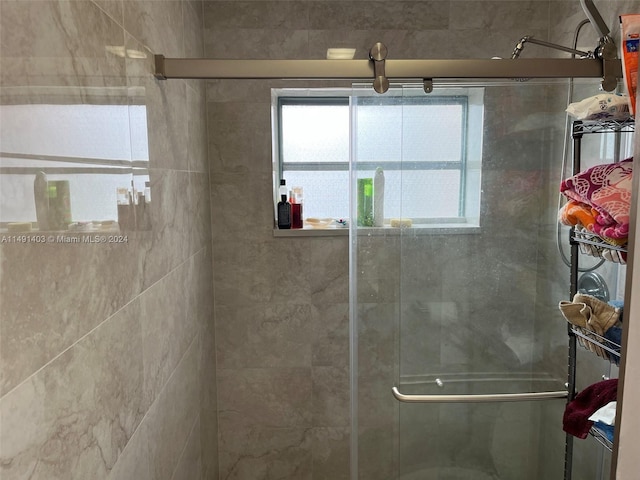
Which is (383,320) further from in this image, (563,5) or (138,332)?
(563,5)

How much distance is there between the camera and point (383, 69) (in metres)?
1.24

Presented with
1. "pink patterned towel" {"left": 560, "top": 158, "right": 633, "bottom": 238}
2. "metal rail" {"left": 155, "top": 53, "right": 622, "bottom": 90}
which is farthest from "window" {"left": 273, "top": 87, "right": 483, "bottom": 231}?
"pink patterned towel" {"left": 560, "top": 158, "right": 633, "bottom": 238}

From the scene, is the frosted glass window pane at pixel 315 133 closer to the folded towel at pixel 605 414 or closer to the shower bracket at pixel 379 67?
the shower bracket at pixel 379 67

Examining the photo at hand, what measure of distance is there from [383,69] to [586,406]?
108 cm

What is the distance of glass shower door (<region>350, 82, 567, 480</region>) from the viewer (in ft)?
5.06

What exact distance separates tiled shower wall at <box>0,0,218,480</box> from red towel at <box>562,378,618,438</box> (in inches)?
45.6

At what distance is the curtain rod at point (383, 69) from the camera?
1.24m

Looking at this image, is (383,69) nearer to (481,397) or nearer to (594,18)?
(594,18)

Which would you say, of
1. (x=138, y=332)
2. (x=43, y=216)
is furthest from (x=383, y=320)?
(x=43, y=216)

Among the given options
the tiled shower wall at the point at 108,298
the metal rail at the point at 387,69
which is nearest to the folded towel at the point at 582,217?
the metal rail at the point at 387,69

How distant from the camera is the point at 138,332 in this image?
1160mm

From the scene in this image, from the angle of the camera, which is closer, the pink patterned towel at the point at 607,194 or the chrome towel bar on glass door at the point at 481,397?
the pink patterned towel at the point at 607,194

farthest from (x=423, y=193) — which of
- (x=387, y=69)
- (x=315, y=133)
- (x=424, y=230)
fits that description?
(x=315, y=133)

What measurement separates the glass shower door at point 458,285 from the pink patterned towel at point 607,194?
1.04ft
